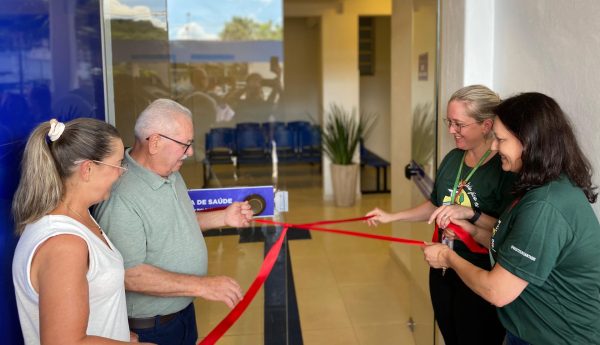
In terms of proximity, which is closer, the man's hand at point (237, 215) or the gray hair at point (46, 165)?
the gray hair at point (46, 165)

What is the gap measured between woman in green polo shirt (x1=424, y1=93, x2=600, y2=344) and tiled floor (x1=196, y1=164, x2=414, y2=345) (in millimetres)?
1579

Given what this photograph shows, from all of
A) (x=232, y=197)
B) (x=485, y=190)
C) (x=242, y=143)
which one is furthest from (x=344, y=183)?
(x=485, y=190)

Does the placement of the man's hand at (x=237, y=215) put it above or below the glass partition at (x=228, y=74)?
below

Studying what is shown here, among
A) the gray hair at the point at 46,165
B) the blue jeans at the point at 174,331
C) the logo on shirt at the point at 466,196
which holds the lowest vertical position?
the blue jeans at the point at 174,331

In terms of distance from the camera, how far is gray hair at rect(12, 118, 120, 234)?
1236mm

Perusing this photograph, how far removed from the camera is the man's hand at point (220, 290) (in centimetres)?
169

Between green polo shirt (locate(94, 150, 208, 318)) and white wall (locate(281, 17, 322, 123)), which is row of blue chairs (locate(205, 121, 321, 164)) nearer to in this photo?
green polo shirt (locate(94, 150, 208, 318))

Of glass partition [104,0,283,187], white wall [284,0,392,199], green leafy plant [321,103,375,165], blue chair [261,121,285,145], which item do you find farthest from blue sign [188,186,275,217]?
white wall [284,0,392,199]

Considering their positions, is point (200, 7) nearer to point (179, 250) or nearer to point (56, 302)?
point (179, 250)

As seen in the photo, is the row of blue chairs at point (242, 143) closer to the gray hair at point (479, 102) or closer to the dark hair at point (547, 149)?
the gray hair at point (479, 102)

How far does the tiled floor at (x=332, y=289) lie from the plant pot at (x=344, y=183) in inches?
52.0

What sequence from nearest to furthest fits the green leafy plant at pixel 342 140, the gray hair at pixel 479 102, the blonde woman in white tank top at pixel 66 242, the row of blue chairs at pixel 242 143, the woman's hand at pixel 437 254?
the blonde woman in white tank top at pixel 66 242
the woman's hand at pixel 437 254
the gray hair at pixel 479 102
the row of blue chairs at pixel 242 143
the green leafy plant at pixel 342 140

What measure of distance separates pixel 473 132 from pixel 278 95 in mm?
4010

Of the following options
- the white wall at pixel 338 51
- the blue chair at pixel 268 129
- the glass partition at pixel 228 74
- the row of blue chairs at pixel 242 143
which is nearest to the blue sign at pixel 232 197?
the glass partition at pixel 228 74
